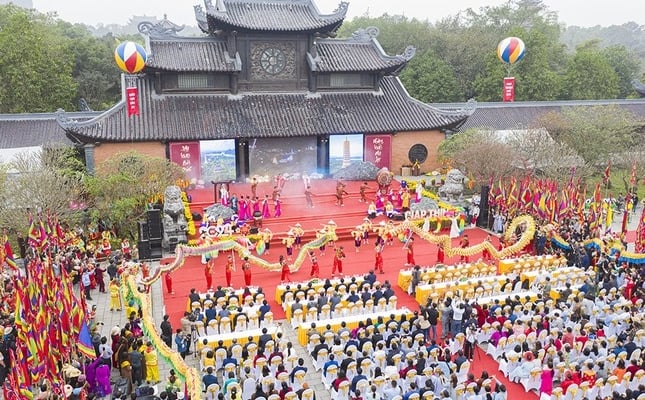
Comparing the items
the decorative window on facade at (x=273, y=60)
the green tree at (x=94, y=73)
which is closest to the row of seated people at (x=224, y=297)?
the decorative window on facade at (x=273, y=60)

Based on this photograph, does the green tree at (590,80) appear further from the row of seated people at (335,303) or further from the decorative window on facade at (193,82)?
the row of seated people at (335,303)

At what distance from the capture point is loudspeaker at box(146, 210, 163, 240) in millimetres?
20458

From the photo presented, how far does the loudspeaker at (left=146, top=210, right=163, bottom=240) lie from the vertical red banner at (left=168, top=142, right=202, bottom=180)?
321 inches

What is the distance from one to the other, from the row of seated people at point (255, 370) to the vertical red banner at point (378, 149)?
1921 centimetres

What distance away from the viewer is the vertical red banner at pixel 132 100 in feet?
90.8

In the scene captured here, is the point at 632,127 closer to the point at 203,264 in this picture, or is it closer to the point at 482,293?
the point at 482,293

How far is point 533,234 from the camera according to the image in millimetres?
20438

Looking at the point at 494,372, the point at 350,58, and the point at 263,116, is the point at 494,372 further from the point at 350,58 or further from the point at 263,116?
the point at 350,58

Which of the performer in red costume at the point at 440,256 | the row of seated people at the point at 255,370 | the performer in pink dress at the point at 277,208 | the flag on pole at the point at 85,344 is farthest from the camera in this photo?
the performer in pink dress at the point at 277,208

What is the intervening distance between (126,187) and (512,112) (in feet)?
82.5

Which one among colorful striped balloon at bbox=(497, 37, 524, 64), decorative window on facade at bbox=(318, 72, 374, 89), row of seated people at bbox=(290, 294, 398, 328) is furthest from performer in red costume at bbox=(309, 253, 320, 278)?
colorful striped balloon at bbox=(497, 37, 524, 64)

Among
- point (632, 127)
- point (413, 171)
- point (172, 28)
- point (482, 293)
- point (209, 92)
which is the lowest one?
point (482, 293)

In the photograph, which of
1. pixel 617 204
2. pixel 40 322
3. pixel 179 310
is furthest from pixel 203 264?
pixel 617 204

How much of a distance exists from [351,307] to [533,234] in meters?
8.64
